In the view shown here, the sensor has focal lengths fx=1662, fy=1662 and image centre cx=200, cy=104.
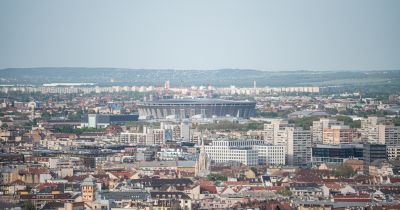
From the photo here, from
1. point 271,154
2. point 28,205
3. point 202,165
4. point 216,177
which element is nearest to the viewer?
point 28,205

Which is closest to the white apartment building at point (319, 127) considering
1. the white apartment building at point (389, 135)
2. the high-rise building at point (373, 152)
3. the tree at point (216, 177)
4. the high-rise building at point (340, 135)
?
the high-rise building at point (340, 135)

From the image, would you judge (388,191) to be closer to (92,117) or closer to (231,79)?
(92,117)

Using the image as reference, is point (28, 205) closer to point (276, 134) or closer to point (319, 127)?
point (276, 134)

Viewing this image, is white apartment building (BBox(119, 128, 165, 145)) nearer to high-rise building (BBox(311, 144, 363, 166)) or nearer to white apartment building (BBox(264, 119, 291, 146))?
white apartment building (BBox(264, 119, 291, 146))

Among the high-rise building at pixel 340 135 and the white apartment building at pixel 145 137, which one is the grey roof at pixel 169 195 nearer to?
the high-rise building at pixel 340 135

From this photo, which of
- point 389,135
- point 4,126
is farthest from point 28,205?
point 389,135

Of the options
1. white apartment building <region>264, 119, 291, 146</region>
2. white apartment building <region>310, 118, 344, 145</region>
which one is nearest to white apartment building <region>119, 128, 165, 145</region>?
white apartment building <region>264, 119, 291, 146</region>
